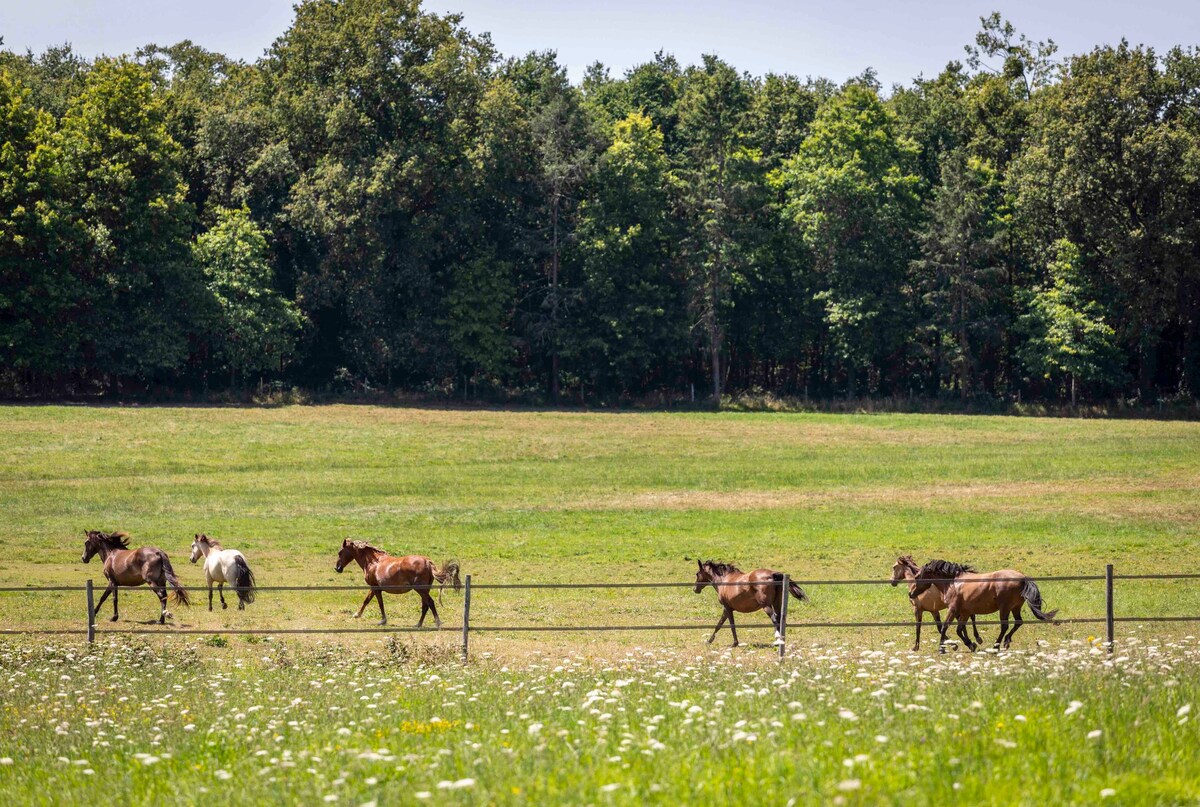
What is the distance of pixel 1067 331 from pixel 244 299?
49.5 metres

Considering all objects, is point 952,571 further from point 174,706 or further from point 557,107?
point 557,107

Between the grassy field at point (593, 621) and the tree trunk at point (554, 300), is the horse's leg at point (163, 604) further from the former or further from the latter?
the tree trunk at point (554, 300)

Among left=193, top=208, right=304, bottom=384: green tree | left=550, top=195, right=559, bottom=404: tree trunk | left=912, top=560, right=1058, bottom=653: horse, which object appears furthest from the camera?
left=550, top=195, right=559, bottom=404: tree trunk

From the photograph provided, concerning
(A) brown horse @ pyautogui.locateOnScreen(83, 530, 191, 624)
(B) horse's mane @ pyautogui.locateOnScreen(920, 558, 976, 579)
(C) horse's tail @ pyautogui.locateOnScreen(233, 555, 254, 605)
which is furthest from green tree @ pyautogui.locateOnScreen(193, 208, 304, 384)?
(B) horse's mane @ pyautogui.locateOnScreen(920, 558, 976, 579)

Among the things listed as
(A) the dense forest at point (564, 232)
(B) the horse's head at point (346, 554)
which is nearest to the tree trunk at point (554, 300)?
(A) the dense forest at point (564, 232)

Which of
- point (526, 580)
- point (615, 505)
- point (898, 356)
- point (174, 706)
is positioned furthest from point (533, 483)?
point (898, 356)

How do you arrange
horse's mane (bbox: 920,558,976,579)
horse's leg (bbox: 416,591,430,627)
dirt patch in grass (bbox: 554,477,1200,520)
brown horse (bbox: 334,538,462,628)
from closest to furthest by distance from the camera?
horse's mane (bbox: 920,558,976,579) → horse's leg (bbox: 416,591,430,627) → brown horse (bbox: 334,538,462,628) → dirt patch in grass (bbox: 554,477,1200,520)

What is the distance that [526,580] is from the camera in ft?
92.9

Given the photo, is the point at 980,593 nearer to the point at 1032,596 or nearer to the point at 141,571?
the point at 1032,596

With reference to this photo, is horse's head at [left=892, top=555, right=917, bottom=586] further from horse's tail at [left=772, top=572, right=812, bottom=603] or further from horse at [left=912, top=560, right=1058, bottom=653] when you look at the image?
horse's tail at [left=772, top=572, right=812, bottom=603]

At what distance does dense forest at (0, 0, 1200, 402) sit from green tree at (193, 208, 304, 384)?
190 mm

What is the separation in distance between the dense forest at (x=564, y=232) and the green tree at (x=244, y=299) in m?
0.19

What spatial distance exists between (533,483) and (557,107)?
4280 centimetres

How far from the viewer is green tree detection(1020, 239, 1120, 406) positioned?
76.1m
